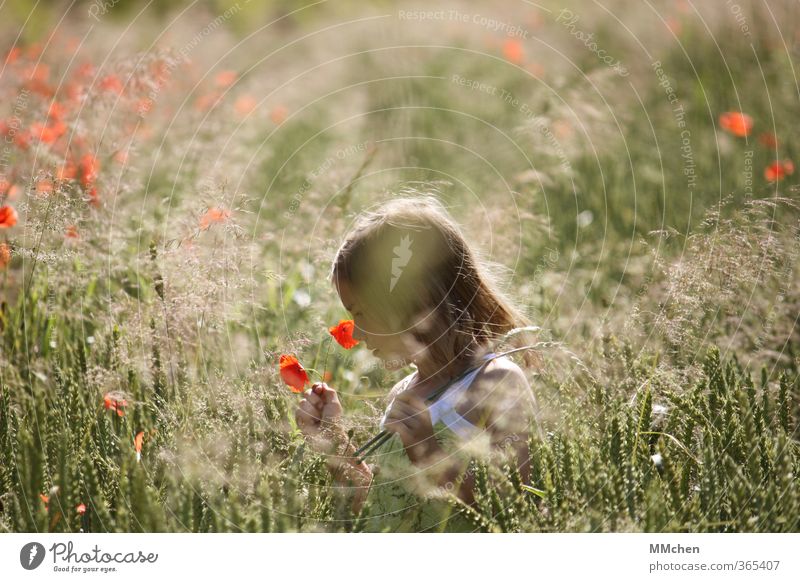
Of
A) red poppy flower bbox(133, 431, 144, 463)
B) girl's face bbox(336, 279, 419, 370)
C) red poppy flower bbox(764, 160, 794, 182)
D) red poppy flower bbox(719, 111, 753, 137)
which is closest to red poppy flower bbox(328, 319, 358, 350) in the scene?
girl's face bbox(336, 279, 419, 370)

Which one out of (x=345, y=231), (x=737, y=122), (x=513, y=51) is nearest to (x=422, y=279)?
(x=345, y=231)

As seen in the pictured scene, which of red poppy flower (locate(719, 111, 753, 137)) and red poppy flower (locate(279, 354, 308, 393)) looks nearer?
red poppy flower (locate(279, 354, 308, 393))

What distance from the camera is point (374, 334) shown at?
78.5 inches

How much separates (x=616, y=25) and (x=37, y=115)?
2.80m

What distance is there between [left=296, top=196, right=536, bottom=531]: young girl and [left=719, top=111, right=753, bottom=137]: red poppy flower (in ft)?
5.51

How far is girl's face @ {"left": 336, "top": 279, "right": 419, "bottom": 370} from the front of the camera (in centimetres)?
199

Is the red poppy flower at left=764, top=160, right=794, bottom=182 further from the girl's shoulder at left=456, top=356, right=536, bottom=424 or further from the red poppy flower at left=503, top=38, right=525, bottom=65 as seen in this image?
the red poppy flower at left=503, top=38, right=525, bottom=65

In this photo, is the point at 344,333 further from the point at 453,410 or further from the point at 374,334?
the point at 453,410

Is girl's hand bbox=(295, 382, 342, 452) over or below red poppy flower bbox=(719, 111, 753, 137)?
below

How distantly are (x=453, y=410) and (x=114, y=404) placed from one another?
0.77m

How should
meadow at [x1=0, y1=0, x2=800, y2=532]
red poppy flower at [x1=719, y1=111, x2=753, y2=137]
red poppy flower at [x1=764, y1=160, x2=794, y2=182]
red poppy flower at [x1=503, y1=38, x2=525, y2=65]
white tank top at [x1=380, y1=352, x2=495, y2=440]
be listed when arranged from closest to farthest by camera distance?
meadow at [x1=0, y1=0, x2=800, y2=532]
white tank top at [x1=380, y1=352, x2=495, y2=440]
red poppy flower at [x1=764, y1=160, x2=794, y2=182]
red poppy flower at [x1=719, y1=111, x2=753, y2=137]
red poppy flower at [x1=503, y1=38, x2=525, y2=65]

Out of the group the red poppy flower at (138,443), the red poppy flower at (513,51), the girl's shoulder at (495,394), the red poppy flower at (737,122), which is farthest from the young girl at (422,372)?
the red poppy flower at (513,51)

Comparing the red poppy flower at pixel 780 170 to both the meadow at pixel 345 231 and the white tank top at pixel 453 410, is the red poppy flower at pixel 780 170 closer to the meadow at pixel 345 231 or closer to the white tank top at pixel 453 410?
the meadow at pixel 345 231
